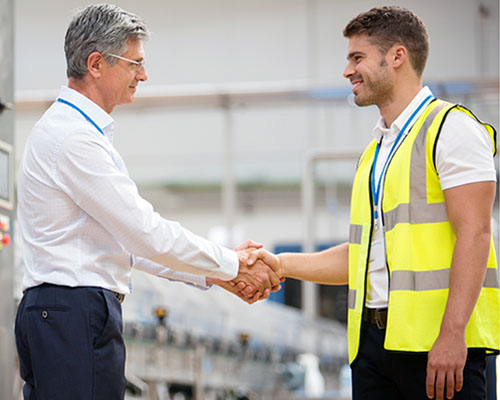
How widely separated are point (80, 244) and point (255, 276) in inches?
41.5

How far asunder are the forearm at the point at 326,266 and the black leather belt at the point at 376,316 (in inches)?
19.2

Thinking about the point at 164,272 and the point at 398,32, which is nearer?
the point at 398,32

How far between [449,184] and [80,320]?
3.53 ft

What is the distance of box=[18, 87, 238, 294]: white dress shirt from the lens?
7.71 ft

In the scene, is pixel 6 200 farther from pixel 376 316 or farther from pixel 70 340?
pixel 376 316

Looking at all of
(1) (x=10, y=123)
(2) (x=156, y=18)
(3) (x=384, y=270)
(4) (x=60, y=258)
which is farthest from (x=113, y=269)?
(2) (x=156, y=18)

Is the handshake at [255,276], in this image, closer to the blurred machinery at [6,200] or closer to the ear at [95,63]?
the ear at [95,63]

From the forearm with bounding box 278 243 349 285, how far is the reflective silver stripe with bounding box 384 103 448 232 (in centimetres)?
60

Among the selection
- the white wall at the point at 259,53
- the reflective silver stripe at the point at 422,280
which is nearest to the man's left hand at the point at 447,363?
the reflective silver stripe at the point at 422,280

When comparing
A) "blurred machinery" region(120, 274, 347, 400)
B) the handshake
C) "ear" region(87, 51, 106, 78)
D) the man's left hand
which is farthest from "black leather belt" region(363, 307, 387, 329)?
"blurred machinery" region(120, 274, 347, 400)

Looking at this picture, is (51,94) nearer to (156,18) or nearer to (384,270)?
(156,18)

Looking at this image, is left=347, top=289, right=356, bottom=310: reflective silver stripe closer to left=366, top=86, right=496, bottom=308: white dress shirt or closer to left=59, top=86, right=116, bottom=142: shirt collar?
left=366, top=86, right=496, bottom=308: white dress shirt

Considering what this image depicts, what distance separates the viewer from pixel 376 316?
7.84ft

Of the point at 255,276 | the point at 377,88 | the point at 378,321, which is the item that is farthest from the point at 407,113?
the point at 255,276
